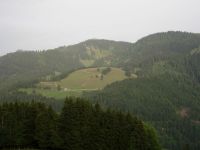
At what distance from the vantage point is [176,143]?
186 m

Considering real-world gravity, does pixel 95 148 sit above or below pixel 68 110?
below

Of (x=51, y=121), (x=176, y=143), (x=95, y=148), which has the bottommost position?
(x=176, y=143)

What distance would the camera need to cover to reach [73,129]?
88.3 meters

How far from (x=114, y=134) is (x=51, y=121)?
50.2 ft

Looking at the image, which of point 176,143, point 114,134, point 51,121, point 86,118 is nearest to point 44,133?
point 51,121

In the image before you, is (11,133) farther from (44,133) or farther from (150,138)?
(150,138)

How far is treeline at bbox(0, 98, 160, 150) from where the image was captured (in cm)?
8725

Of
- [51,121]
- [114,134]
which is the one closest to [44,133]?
[51,121]

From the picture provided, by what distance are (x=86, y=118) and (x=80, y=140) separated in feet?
18.2

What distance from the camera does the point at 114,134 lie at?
292 ft

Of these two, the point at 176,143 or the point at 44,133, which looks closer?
the point at 44,133

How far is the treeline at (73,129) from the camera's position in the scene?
87250 millimetres

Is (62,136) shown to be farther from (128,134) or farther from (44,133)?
(128,134)

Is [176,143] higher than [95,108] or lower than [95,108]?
lower
